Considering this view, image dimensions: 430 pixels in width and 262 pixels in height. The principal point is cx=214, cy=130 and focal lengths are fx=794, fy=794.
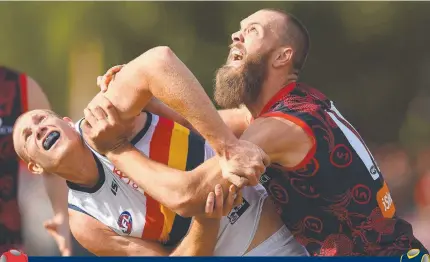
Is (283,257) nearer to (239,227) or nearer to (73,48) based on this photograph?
(239,227)

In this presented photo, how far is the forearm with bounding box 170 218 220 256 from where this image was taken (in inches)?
83.3

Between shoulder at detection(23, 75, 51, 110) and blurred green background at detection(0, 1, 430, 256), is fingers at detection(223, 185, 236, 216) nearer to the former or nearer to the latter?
shoulder at detection(23, 75, 51, 110)

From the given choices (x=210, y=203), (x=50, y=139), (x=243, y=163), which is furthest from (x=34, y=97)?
(x=243, y=163)

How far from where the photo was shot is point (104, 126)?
76.9 inches

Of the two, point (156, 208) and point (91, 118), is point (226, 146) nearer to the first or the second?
point (91, 118)

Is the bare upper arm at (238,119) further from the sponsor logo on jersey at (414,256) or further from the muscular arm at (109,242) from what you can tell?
the sponsor logo on jersey at (414,256)

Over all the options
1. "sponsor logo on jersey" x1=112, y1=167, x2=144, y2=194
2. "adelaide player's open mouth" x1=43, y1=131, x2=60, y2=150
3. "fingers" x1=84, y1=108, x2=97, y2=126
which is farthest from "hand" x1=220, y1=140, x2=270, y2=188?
"adelaide player's open mouth" x1=43, y1=131, x2=60, y2=150

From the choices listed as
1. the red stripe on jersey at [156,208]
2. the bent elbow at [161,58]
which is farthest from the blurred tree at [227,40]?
the bent elbow at [161,58]

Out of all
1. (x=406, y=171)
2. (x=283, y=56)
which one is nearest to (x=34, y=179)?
(x=283, y=56)

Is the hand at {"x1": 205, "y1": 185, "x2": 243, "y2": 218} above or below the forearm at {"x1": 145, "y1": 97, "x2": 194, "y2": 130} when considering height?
below

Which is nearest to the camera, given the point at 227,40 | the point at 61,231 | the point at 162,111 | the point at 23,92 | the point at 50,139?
the point at 50,139

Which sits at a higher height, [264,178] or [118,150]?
[118,150]

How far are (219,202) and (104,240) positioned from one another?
467 millimetres

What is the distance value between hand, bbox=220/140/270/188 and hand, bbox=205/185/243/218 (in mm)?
72
